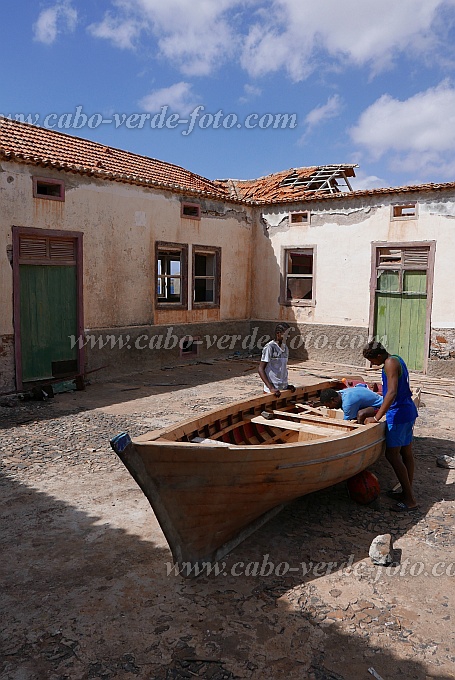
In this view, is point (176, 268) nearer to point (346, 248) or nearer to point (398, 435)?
point (346, 248)

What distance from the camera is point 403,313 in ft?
41.8

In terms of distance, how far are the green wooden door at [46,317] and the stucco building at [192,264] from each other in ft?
0.09

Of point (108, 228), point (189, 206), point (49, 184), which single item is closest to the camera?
point (49, 184)

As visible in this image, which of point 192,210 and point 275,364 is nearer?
point 275,364

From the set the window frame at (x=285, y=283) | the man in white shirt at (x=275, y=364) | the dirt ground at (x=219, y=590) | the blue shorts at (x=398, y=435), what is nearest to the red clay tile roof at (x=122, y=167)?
the window frame at (x=285, y=283)

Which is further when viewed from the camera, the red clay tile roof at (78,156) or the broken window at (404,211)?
the broken window at (404,211)

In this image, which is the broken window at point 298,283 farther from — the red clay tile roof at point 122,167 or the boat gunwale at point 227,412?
the boat gunwale at point 227,412

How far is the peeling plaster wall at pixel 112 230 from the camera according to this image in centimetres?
942

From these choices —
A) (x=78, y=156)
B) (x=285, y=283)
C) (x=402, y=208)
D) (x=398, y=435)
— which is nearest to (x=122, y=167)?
(x=78, y=156)

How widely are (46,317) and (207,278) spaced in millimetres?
5221

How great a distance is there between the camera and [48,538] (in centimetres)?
439

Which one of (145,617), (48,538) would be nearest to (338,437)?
(145,617)

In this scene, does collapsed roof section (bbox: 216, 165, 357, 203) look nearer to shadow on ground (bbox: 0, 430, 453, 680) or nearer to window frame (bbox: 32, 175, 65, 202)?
window frame (bbox: 32, 175, 65, 202)

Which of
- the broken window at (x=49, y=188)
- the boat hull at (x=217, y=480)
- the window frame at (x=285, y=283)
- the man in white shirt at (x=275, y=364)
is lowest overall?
the boat hull at (x=217, y=480)
